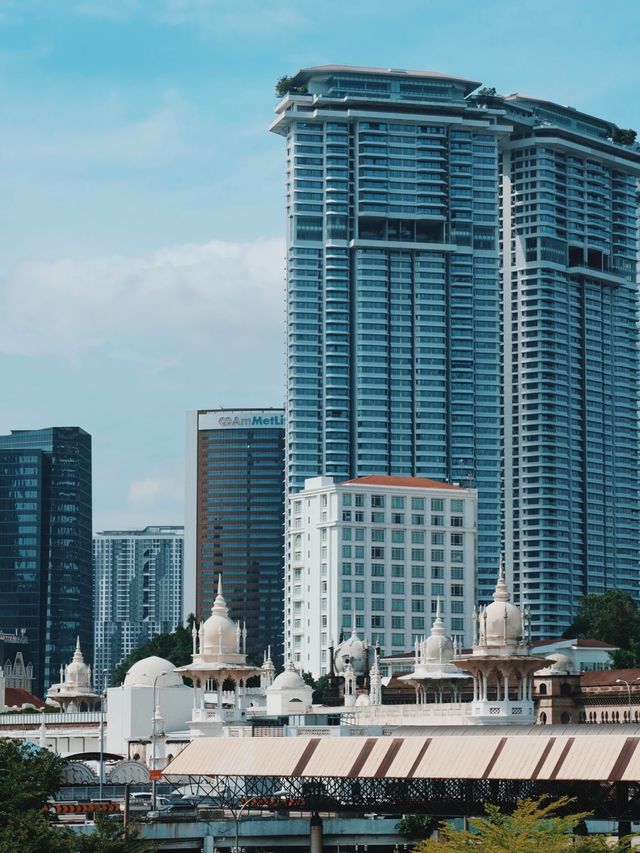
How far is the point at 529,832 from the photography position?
79875mm

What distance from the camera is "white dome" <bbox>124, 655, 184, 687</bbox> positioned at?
160 metres

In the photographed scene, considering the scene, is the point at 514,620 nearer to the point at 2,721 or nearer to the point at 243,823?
the point at 243,823

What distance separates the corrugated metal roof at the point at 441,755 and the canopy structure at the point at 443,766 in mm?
68

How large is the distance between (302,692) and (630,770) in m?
68.2

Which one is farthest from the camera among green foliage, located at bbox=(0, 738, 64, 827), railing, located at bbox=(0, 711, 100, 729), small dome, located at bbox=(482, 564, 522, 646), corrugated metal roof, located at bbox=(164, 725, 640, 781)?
railing, located at bbox=(0, 711, 100, 729)

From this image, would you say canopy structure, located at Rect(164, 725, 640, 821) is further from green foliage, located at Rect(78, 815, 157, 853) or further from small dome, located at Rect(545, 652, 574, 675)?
small dome, located at Rect(545, 652, 574, 675)

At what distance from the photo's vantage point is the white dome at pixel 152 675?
160 meters

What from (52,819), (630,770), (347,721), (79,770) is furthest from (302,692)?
(630,770)

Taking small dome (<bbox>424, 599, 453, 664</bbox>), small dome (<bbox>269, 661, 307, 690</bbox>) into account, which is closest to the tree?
small dome (<bbox>424, 599, 453, 664</bbox>)

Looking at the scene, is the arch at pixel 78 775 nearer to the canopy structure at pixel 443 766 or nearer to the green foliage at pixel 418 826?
the canopy structure at pixel 443 766

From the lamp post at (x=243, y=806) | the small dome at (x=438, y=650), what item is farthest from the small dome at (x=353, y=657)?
the lamp post at (x=243, y=806)

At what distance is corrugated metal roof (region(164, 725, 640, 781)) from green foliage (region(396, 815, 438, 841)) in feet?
16.5

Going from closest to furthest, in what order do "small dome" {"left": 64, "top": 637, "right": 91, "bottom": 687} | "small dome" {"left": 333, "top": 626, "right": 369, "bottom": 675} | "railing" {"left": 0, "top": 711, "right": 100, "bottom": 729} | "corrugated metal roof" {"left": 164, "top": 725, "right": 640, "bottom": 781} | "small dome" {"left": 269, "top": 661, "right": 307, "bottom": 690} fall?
"corrugated metal roof" {"left": 164, "top": 725, "right": 640, "bottom": 781} < "small dome" {"left": 269, "top": 661, "right": 307, "bottom": 690} < "railing" {"left": 0, "top": 711, "right": 100, "bottom": 729} < "small dome" {"left": 333, "top": 626, "right": 369, "bottom": 675} < "small dome" {"left": 64, "top": 637, "right": 91, "bottom": 687}

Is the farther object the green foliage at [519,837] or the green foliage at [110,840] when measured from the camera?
the green foliage at [110,840]
